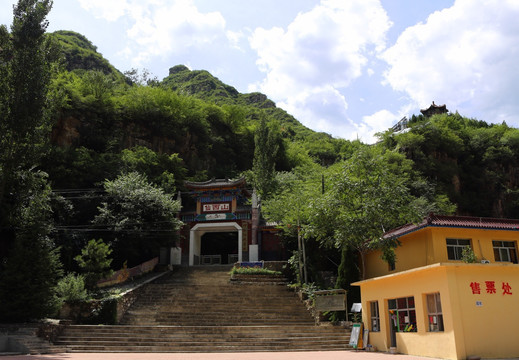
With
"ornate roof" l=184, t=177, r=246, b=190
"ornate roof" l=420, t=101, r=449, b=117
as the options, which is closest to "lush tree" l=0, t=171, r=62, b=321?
"ornate roof" l=184, t=177, r=246, b=190

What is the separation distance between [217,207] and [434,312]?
1768 cm

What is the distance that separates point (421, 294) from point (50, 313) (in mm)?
11457

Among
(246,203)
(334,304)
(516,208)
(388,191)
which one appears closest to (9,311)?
(334,304)

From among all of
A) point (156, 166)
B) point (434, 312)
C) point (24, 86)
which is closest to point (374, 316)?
point (434, 312)

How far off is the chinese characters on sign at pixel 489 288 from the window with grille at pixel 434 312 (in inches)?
33.8

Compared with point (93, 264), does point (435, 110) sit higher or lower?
higher

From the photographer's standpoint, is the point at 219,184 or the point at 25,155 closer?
the point at 25,155

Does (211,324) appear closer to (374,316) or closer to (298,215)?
(374,316)

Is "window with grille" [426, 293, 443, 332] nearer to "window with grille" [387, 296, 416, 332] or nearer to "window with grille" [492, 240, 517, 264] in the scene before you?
"window with grille" [387, 296, 416, 332]

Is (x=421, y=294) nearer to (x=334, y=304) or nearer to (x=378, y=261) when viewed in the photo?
(x=334, y=304)

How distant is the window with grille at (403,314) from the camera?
11.2 metres

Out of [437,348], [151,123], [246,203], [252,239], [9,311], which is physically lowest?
[437,348]

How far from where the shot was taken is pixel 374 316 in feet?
42.8

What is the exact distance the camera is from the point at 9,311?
41.2ft
